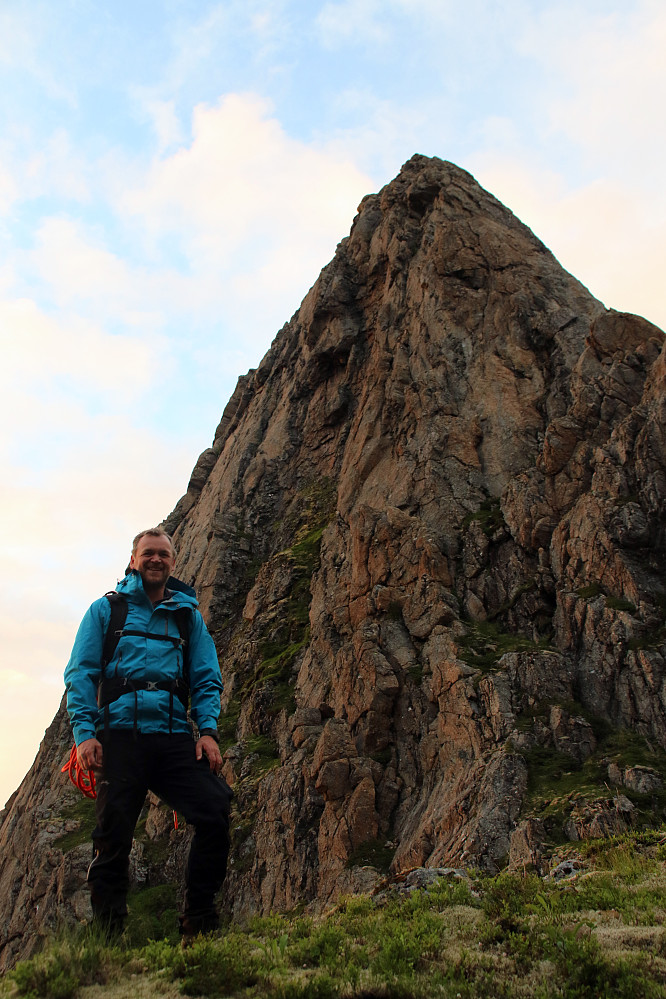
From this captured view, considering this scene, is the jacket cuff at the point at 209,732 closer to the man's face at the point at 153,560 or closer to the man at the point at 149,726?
the man at the point at 149,726

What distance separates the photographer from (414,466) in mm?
30469

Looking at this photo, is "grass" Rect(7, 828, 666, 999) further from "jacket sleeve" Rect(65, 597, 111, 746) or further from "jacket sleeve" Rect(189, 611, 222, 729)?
"jacket sleeve" Rect(189, 611, 222, 729)

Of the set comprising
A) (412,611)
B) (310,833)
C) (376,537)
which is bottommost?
(310,833)

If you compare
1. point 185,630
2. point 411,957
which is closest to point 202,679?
point 185,630

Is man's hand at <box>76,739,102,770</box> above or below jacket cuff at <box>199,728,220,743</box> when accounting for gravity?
below

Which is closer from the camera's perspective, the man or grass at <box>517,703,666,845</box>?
the man

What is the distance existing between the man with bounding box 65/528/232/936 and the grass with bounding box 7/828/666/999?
0.51 meters

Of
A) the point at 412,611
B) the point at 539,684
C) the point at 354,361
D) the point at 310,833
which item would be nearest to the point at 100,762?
the point at 539,684

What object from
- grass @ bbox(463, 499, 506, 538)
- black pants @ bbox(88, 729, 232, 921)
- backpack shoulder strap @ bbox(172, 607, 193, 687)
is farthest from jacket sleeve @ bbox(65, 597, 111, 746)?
grass @ bbox(463, 499, 506, 538)

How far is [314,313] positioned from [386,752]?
34.3 meters

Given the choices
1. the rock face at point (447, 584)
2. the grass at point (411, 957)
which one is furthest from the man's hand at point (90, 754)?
the rock face at point (447, 584)

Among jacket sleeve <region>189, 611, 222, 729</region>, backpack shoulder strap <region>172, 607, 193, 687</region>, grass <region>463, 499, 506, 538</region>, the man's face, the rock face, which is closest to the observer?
jacket sleeve <region>189, 611, 222, 729</region>

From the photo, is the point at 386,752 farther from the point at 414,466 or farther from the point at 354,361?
the point at 354,361

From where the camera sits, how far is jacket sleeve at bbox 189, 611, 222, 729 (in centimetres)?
704
